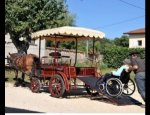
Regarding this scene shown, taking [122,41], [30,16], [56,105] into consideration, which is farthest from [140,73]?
[122,41]

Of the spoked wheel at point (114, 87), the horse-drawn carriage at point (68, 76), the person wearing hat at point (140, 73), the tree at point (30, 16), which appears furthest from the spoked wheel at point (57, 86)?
the tree at point (30, 16)

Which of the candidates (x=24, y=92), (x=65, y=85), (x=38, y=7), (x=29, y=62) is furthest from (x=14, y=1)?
(x=65, y=85)

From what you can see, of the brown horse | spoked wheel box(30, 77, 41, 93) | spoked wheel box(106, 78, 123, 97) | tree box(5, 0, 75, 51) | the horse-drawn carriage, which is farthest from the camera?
tree box(5, 0, 75, 51)

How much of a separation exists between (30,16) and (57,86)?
11.7 metres

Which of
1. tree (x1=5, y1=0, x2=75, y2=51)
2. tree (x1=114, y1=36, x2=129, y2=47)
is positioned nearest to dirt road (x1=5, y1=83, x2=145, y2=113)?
tree (x1=5, y1=0, x2=75, y2=51)

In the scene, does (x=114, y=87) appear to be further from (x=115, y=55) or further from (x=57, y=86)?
(x=115, y=55)

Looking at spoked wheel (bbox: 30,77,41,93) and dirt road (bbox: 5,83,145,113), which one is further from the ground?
spoked wheel (bbox: 30,77,41,93)

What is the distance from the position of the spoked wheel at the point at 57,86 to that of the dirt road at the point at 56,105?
223 millimetres

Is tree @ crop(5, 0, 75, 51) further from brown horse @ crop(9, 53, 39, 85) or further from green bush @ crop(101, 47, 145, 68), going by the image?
green bush @ crop(101, 47, 145, 68)

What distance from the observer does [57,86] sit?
14.6 meters

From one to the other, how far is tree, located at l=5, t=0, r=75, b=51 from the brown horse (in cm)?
566

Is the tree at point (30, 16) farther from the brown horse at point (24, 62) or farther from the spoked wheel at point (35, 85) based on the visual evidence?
the spoked wheel at point (35, 85)

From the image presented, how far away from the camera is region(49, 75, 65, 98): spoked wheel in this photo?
1432 cm

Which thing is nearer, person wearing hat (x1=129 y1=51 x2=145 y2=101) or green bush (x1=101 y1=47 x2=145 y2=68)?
person wearing hat (x1=129 y1=51 x2=145 y2=101)
